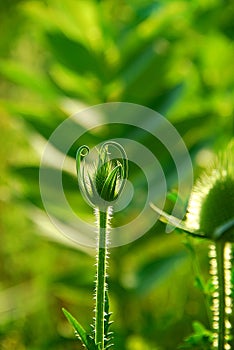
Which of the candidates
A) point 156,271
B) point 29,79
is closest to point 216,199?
point 156,271

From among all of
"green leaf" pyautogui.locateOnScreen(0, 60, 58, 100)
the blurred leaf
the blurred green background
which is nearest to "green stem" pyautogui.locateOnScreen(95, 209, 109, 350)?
the blurred green background

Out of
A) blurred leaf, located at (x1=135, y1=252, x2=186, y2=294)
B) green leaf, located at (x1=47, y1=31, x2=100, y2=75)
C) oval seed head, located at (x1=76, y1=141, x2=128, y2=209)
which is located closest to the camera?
oval seed head, located at (x1=76, y1=141, x2=128, y2=209)

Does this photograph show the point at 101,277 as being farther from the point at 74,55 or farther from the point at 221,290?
the point at 74,55

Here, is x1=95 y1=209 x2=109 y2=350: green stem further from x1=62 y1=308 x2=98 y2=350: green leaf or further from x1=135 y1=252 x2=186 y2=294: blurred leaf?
x1=135 y1=252 x2=186 y2=294: blurred leaf

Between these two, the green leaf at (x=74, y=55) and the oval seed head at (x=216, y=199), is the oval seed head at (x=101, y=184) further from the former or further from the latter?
the green leaf at (x=74, y=55)

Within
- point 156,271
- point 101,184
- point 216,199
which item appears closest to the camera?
point 101,184

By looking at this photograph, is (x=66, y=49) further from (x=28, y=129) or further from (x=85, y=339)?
(x=85, y=339)

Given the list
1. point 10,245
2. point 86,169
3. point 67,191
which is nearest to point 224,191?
point 86,169
